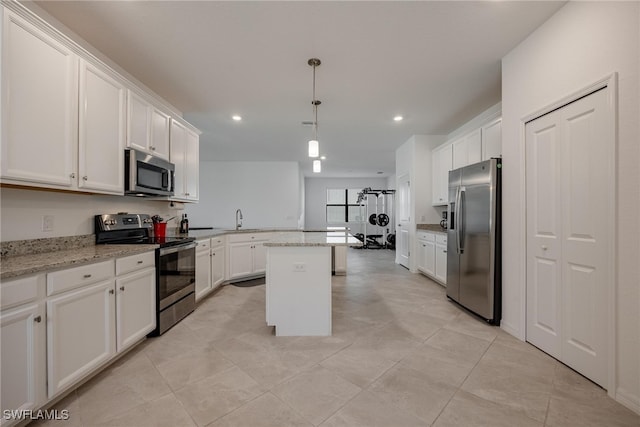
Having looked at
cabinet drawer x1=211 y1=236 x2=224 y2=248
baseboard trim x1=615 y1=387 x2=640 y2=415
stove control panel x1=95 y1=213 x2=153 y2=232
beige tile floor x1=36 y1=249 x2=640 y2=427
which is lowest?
beige tile floor x1=36 y1=249 x2=640 y2=427

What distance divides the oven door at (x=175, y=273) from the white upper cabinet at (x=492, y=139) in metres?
3.77

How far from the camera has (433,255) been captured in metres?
4.47

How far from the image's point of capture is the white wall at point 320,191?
10859mm

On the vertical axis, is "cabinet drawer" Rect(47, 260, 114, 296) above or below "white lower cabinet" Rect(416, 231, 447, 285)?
above

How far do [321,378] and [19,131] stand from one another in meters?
2.44

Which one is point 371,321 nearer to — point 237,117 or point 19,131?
point 19,131

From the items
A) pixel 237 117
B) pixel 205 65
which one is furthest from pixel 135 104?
pixel 237 117

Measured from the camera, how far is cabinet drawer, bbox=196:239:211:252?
133 inches

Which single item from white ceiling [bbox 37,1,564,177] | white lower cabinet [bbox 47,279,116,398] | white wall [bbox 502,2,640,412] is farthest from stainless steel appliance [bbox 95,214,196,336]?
white wall [bbox 502,2,640,412]

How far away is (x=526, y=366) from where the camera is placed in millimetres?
2000

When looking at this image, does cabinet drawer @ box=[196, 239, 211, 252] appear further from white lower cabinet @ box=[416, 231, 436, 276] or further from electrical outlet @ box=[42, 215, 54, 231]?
white lower cabinet @ box=[416, 231, 436, 276]

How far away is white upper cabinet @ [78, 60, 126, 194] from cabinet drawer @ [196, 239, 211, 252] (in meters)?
1.15

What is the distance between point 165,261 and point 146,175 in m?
0.88

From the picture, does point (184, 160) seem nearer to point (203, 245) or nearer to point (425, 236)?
point (203, 245)
